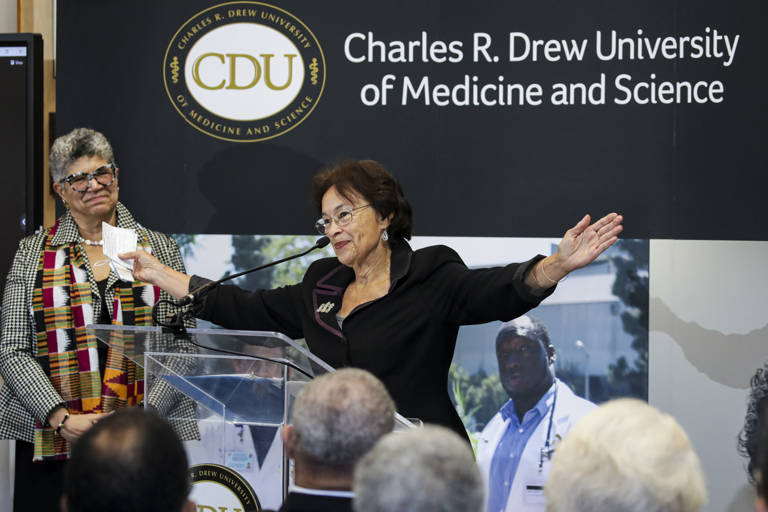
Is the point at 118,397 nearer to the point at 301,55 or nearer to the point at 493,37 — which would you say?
the point at 301,55

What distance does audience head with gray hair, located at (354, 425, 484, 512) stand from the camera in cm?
143

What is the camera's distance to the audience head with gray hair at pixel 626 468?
1.57m

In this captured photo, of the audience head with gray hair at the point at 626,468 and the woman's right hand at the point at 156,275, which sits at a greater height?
the woman's right hand at the point at 156,275

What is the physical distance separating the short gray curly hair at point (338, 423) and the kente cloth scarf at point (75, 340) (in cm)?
197

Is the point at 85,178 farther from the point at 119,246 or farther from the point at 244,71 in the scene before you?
the point at 244,71

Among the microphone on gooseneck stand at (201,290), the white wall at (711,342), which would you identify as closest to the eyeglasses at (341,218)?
the microphone on gooseneck stand at (201,290)

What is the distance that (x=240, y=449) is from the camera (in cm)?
255

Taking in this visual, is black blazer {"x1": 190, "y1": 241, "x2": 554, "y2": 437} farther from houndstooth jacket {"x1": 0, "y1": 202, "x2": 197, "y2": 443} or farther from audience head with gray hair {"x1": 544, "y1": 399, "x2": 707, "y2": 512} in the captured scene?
audience head with gray hair {"x1": 544, "y1": 399, "x2": 707, "y2": 512}

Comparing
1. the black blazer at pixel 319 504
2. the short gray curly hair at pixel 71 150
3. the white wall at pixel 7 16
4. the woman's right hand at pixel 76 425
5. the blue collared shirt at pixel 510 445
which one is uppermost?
the white wall at pixel 7 16

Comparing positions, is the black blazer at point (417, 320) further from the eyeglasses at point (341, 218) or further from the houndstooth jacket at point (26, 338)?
the houndstooth jacket at point (26, 338)

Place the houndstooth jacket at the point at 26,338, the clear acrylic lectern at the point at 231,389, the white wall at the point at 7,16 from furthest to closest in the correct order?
the white wall at the point at 7,16, the houndstooth jacket at the point at 26,338, the clear acrylic lectern at the point at 231,389

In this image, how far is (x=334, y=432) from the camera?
1.84 m

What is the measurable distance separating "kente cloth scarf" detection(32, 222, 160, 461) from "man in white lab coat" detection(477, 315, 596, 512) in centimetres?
156

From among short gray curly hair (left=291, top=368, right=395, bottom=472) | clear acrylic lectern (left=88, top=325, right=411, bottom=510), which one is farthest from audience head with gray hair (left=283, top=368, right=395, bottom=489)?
clear acrylic lectern (left=88, top=325, right=411, bottom=510)
